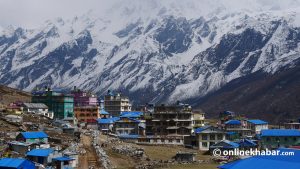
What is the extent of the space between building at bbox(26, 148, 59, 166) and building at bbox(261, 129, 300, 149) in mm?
57386

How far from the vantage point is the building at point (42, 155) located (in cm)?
9588

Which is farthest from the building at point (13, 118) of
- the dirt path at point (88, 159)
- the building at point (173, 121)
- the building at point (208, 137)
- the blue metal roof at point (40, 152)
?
the blue metal roof at point (40, 152)

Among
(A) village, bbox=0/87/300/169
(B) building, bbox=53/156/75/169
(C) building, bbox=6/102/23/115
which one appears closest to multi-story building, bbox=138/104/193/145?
(A) village, bbox=0/87/300/169

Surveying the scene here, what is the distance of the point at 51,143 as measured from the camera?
116m

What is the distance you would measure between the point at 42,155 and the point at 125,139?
51881mm

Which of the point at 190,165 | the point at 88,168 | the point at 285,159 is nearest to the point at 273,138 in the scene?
the point at 190,165

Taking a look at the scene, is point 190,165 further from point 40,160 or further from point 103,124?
point 103,124

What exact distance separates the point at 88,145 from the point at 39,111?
57.9 m

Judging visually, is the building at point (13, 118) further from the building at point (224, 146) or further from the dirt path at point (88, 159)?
the building at point (224, 146)

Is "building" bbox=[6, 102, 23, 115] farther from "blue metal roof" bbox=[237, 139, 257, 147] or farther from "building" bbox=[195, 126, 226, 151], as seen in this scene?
"blue metal roof" bbox=[237, 139, 257, 147]

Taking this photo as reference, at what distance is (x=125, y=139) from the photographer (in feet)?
481

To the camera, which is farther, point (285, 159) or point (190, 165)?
A: point (190, 165)

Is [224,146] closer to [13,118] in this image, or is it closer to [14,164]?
[13,118]

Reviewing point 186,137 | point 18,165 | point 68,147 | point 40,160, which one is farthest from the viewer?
point 186,137
